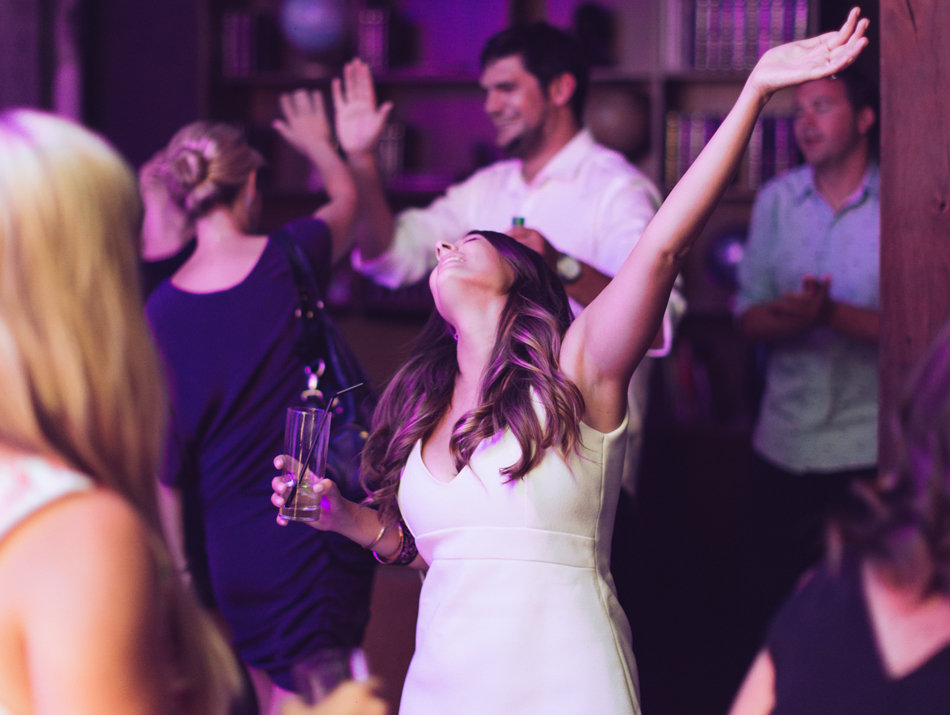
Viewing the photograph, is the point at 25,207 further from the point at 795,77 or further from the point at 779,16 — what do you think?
the point at 779,16

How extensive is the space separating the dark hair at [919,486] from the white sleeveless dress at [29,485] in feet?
2.22

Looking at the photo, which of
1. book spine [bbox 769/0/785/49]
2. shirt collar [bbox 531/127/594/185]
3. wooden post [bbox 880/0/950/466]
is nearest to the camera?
wooden post [bbox 880/0/950/466]

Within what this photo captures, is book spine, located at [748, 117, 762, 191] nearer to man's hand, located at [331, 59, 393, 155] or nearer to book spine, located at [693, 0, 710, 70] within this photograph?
book spine, located at [693, 0, 710, 70]

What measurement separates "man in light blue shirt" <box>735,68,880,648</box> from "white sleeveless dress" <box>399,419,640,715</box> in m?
1.19

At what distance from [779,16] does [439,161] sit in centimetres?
163

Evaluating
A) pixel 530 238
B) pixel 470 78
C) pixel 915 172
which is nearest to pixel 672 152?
pixel 470 78

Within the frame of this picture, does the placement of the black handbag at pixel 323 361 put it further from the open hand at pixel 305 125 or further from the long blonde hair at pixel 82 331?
the long blonde hair at pixel 82 331

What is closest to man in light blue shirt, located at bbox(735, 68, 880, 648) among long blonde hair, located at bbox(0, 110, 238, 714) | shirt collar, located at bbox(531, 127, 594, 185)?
shirt collar, located at bbox(531, 127, 594, 185)

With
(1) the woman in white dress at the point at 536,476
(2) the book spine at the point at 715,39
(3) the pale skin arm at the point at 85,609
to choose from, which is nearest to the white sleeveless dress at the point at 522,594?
(1) the woman in white dress at the point at 536,476

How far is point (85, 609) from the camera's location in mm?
648

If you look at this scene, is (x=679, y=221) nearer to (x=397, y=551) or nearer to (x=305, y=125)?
(x=397, y=551)

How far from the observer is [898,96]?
4.46 ft

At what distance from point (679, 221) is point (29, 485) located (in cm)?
85

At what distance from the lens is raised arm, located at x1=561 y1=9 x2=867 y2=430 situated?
114 centimetres
